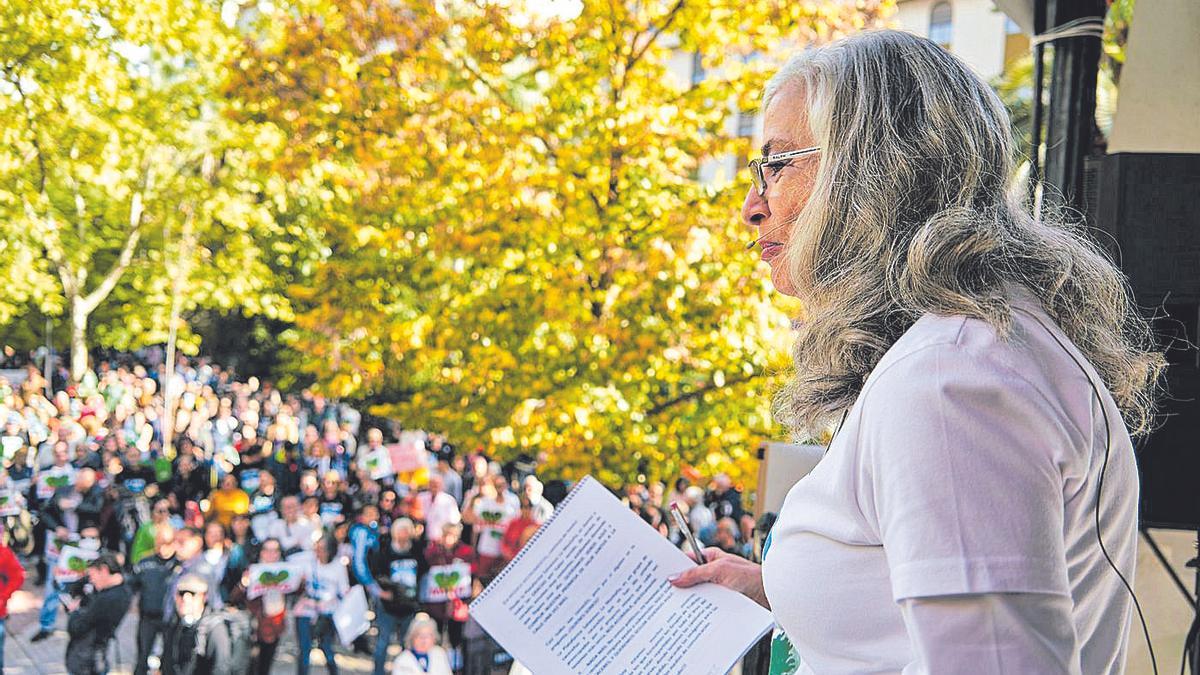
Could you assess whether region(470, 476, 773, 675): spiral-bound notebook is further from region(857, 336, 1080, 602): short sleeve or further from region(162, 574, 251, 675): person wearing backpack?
region(162, 574, 251, 675): person wearing backpack

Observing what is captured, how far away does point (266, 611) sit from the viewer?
336 inches

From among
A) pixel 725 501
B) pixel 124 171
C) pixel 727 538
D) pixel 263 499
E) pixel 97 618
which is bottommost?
pixel 725 501

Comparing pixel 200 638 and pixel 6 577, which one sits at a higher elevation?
pixel 6 577

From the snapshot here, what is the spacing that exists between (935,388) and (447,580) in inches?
331

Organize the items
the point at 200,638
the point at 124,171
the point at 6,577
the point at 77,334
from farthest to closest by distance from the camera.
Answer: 1. the point at 77,334
2. the point at 124,171
3. the point at 200,638
4. the point at 6,577

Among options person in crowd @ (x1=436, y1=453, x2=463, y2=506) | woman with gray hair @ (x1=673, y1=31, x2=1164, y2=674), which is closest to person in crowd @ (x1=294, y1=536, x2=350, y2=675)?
person in crowd @ (x1=436, y1=453, x2=463, y2=506)

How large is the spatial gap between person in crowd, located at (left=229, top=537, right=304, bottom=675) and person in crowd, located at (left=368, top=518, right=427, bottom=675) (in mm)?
806

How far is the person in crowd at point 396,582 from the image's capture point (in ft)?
29.6

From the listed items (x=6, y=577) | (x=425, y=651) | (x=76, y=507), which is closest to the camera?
(x=425, y=651)

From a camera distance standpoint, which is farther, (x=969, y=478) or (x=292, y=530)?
(x=292, y=530)

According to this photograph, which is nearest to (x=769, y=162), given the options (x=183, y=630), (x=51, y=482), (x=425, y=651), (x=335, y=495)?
(x=425, y=651)

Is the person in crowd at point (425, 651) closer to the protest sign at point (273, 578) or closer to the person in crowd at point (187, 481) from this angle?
the protest sign at point (273, 578)

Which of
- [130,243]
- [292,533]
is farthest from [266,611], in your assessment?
[130,243]

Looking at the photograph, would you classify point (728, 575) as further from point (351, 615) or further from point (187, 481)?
point (187, 481)
